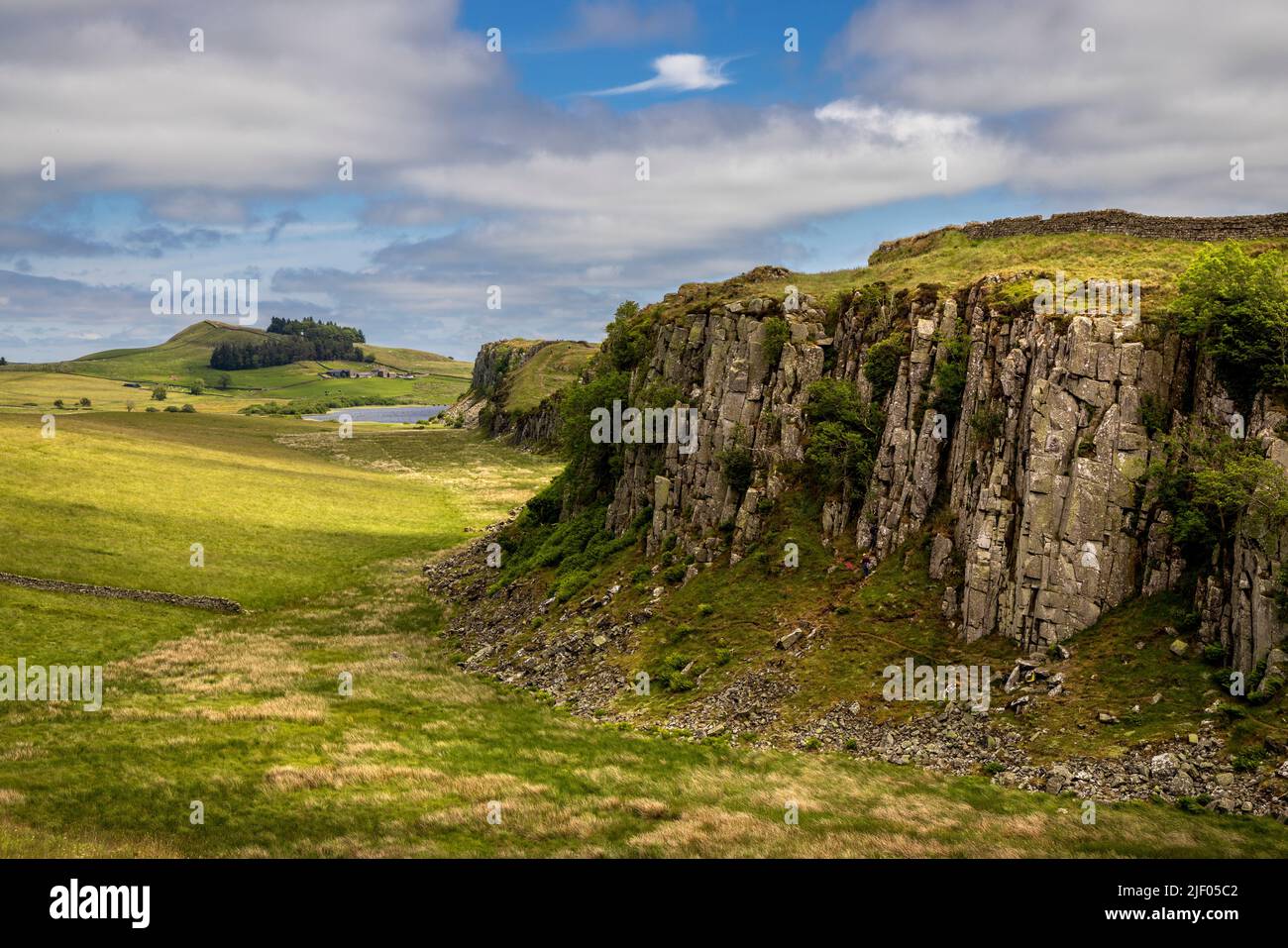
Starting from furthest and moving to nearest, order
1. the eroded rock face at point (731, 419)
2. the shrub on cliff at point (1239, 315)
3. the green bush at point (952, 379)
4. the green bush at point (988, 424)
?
the eroded rock face at point (731, 419)
the green bush at point (952, 379)
the green bush at point (988, 424)
the shrub on cliff at point (1239, 315)

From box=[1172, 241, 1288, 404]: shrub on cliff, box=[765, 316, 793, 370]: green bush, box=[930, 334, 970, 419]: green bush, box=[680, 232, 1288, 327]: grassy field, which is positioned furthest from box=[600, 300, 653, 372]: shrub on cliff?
box=[1172, 241, 1288, 404]: shrub on cliff

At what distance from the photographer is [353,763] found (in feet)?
122

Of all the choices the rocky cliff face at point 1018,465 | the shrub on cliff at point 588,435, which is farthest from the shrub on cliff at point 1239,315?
the shrub on cliff at point 588,435

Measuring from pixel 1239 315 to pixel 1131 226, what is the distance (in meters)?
20.5

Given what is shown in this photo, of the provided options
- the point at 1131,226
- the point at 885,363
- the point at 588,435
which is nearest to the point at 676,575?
the point at 885,363

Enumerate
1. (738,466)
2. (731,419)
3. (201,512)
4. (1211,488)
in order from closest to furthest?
1. (1211,488)
2. (738,466)
3. (731,419)
4. (201,512)

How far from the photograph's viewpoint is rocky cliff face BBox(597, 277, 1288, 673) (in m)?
34.0

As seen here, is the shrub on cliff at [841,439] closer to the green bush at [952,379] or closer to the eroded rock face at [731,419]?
the eroded rock face at [731,419]

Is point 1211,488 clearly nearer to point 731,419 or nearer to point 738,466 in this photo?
point 738,466

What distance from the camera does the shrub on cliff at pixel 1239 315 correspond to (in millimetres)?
32562

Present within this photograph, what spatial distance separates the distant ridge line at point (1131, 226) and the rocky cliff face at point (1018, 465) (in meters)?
13.6

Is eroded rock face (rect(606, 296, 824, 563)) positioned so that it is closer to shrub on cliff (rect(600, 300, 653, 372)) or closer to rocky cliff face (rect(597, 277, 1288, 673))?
rocky cliff face (rect(597, 277, 1288, 673))

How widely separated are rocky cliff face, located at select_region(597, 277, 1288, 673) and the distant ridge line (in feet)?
44.6
